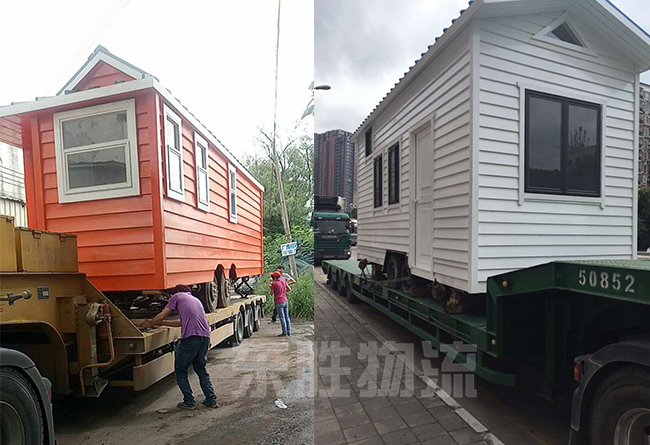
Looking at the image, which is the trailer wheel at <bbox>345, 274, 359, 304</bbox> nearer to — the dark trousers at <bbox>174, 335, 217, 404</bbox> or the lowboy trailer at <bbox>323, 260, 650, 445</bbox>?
the lowboy trailer at <bbox>323, 260, 650, 445</bbox>

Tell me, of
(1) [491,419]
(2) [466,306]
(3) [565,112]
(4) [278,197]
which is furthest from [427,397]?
(3) [565,112]

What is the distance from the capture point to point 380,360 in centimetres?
359

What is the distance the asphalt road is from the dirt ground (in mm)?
1066

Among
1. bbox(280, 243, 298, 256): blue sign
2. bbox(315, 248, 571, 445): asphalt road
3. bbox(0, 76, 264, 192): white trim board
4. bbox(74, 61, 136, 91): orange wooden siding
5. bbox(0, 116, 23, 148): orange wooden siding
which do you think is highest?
bbox(74, 61, 136, 91): orange wooden siding

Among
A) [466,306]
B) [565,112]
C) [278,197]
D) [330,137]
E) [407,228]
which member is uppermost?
[565,112]

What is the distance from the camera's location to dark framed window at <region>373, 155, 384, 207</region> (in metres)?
3.79

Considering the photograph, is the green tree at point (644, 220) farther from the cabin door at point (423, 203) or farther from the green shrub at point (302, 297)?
the green shrub at point (302, 297)

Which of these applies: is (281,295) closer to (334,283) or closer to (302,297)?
(302,297)

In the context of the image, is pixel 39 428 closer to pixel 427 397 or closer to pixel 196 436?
pixel 196 436

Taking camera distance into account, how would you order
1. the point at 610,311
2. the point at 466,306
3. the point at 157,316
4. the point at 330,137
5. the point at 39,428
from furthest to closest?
1. the point at 466,306
2. the point at 157,316
3. the point at 610,311
4. the point at 39,428
5. the point at 330,137

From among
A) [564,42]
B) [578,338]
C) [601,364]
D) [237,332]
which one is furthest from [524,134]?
[237,332]

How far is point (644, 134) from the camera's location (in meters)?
2.37

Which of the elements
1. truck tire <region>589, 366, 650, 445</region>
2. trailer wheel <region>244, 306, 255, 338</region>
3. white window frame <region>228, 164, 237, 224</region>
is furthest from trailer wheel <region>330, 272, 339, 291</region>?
truck tire <region>589, 366, 650, 445</region>

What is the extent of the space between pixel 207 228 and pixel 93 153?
1223 millimetres
